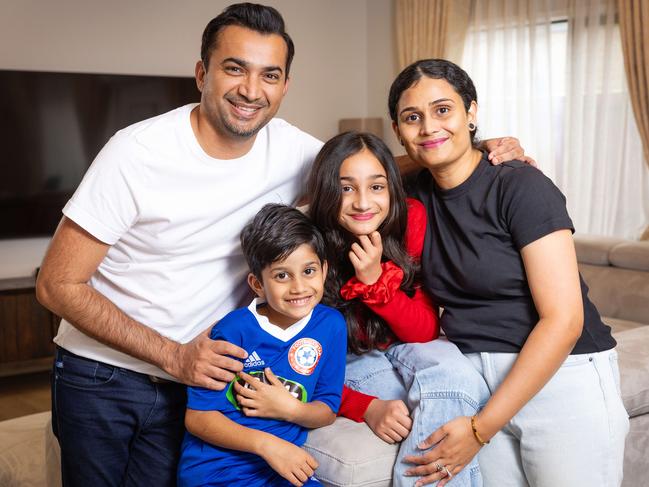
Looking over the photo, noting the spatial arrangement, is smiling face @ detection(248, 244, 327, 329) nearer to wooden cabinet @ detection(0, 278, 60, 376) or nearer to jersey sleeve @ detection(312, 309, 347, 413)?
jersey sleeve @ detection(312, 309, 347, 413)

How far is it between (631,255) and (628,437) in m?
1.93

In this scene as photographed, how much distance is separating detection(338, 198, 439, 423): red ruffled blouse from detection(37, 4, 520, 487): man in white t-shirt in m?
0.28

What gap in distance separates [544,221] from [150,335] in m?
0.90

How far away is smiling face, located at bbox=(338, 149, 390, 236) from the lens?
1815 millimetres

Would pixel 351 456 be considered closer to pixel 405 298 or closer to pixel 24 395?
pixel 405 298

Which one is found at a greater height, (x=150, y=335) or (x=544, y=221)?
(x=544, y=221)

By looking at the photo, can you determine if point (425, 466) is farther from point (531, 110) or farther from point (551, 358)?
point (531, 110)

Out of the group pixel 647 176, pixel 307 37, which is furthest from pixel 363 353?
pixel 307 37

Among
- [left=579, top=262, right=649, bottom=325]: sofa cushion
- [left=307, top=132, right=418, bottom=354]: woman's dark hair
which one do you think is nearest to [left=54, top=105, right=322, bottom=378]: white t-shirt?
[left=307, top=132, right=418, bottom=354]: woman's dark hair

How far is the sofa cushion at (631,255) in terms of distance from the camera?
13.0 feet

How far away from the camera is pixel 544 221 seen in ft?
5.31

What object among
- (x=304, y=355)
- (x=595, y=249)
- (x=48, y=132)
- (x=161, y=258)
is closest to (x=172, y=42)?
(x=48, y=132)

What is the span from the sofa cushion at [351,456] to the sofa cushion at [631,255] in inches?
106

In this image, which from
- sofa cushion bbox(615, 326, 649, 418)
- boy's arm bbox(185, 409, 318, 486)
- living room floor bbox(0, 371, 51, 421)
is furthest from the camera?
living room floor bbox(0, 371, 51, 421)
